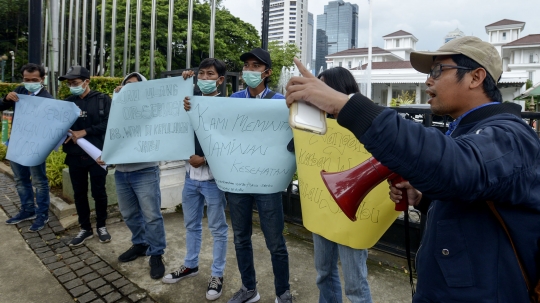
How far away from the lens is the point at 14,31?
32844mm

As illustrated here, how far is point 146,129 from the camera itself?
11.2 feet

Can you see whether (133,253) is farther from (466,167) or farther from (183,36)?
(183,36)

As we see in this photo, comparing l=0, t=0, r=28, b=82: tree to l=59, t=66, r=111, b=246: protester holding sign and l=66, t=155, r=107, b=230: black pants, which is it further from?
l=66, t=155, r=107, b=230: black pants

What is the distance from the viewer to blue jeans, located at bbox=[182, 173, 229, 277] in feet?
10.2

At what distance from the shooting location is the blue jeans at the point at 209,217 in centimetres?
312

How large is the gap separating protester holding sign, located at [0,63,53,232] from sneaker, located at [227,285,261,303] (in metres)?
2.98

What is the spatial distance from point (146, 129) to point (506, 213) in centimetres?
296

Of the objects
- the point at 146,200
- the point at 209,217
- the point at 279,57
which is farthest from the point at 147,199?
the point at 279,57

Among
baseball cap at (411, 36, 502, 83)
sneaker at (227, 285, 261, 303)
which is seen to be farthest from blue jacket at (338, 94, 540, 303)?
sneaker at (227, 285, 261, 303)

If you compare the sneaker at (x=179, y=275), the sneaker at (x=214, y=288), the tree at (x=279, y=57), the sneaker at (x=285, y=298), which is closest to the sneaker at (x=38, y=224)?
the sneaker at (x=179, y=275)

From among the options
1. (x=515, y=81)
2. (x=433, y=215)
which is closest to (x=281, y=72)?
(x=515, y=81)

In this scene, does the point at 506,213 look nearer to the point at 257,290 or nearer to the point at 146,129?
the point at 257,290

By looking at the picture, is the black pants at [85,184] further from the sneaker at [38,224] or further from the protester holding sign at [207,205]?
the protester holding sign at [207,205]

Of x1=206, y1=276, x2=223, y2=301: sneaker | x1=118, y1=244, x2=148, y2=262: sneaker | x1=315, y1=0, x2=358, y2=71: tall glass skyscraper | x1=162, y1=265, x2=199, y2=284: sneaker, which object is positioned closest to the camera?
x1=206, y1=276, x2=223, y2=301: sneaker
